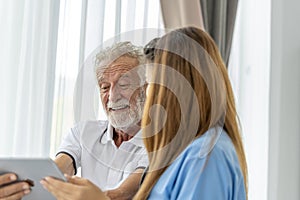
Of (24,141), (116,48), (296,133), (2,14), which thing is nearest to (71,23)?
(2,14)

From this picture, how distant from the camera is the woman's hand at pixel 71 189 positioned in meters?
1.04

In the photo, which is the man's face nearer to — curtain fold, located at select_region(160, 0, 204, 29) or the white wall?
curtain fold, located at select_region(160, 0, 204, 29)

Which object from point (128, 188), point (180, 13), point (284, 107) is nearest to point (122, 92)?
point (128, 188)

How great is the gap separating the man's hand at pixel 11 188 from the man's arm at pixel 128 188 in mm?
184

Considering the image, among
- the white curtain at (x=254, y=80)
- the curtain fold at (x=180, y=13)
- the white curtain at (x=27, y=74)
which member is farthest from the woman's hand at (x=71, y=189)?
the white curtain at (x=254, y=80)

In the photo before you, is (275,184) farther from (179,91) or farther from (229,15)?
(179,91)

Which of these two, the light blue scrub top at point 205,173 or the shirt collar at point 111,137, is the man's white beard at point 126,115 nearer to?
the shirt collar at point 111,137

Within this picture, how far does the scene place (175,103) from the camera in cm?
114

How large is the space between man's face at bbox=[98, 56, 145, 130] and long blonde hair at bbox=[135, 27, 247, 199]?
27 mm

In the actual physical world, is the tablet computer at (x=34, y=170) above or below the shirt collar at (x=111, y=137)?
below

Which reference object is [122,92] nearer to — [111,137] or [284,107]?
[111,137]

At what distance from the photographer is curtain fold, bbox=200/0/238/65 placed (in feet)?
7.44

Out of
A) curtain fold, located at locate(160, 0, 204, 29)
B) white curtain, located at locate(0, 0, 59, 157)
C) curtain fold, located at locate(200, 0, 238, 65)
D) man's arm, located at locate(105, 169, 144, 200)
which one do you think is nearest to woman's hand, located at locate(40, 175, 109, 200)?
man's arm, located at locate(105, 169, 144, 200)

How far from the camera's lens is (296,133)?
95.7 inches
